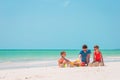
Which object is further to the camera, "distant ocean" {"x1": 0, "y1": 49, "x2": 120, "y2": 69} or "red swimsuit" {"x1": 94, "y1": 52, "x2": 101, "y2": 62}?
"distant ocean" {"x1": 0, "y1": 49, "x2": 120, "y2": 69}

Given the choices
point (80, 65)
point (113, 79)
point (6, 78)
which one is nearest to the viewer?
point (113, 79)

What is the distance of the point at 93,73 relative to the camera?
1062 centimetres

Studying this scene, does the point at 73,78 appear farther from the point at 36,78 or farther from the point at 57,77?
the point at 36,78

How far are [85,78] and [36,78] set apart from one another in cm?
149

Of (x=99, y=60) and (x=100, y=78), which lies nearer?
(x=100, y=78)

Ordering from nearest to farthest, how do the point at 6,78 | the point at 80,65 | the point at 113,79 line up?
the point at 113,79 → the point at 6,78 → the point at 80,65

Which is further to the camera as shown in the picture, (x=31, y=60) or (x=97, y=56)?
(x=31, y=60)

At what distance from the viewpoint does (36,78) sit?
32.5ft

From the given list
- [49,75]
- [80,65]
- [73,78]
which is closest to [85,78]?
[73,78]

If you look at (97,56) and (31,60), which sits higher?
(97,56)

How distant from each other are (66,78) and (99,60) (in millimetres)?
4899

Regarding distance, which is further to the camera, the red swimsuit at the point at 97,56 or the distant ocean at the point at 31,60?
the distant ocean at the point at 31,60

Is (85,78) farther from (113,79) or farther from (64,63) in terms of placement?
(64,63)

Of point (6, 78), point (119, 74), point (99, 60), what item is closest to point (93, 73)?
point (119, 74)
